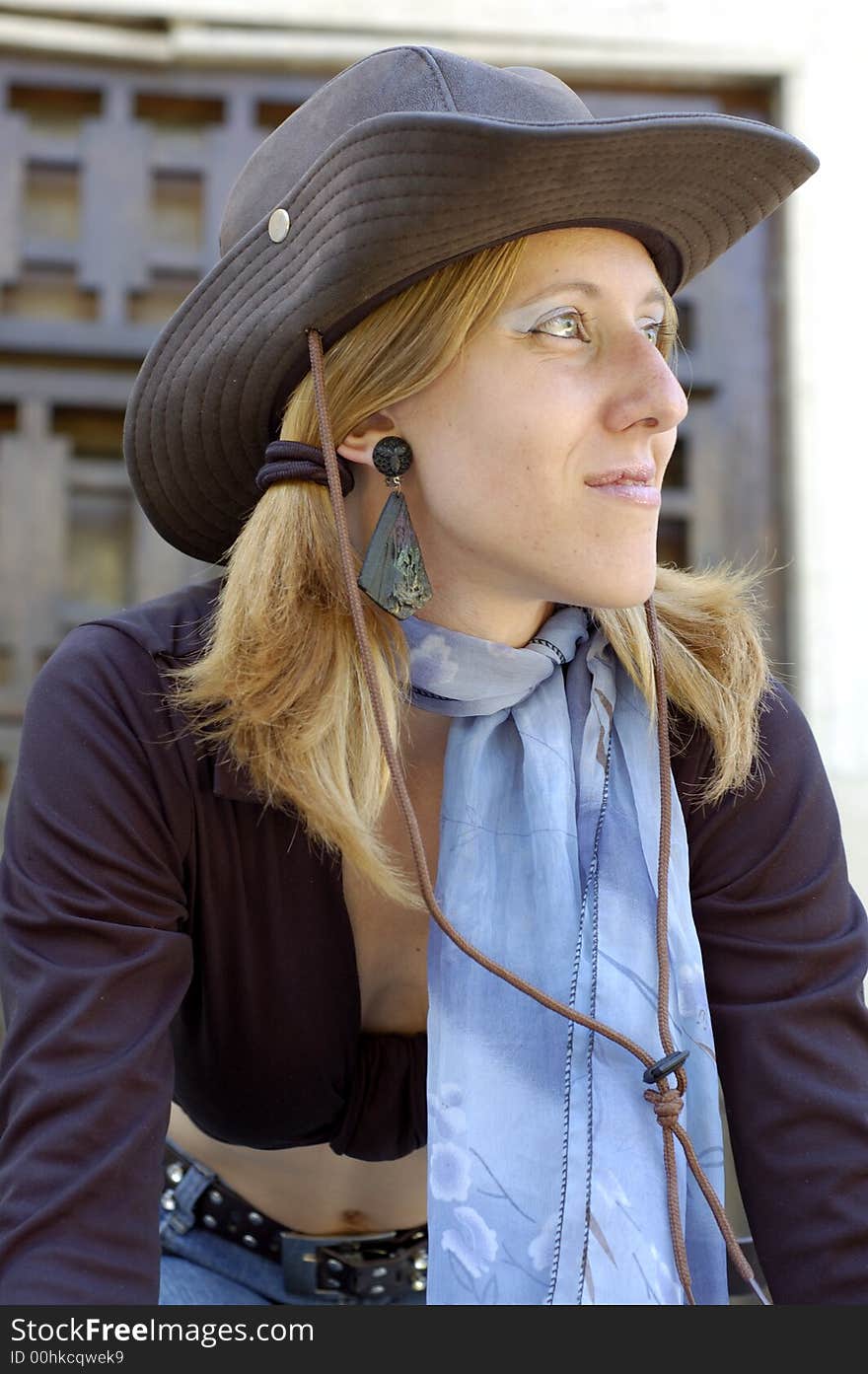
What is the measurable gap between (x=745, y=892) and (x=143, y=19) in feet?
8.17

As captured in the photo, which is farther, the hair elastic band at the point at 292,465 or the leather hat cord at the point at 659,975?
the hair elastic band at the point at 292,465

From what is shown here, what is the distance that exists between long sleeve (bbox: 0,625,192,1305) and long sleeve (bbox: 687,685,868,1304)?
551 millimetres

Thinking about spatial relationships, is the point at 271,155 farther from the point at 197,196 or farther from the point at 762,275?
the point at 762,275

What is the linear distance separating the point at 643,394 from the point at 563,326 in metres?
0.10

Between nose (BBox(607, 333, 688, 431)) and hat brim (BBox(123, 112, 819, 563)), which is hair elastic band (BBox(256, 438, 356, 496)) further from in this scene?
nose (BBox(607, 333, 688, 431))

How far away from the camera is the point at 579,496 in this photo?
4.53 ft

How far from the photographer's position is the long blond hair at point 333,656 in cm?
139

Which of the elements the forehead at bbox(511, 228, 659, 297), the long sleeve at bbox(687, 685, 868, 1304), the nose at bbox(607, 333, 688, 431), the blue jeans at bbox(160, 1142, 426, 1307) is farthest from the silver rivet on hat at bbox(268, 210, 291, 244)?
the blue jeans at bbox(160, 1142, 426, 1307)

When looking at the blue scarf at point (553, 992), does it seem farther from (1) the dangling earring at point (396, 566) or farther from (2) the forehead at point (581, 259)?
(2) the forehead at point (581, 259)

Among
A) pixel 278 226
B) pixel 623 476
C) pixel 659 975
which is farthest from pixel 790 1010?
pixel 278 226

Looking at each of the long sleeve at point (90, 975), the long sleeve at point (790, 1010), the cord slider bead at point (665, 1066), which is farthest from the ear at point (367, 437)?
the cord slider bead at point (665, 1066)

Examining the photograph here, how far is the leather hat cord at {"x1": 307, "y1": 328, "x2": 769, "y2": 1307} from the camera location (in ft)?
4.29

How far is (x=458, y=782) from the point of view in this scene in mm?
1521

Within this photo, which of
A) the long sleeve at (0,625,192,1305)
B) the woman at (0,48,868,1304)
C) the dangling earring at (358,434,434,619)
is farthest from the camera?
the dangling earring at (358,434,434,619)
